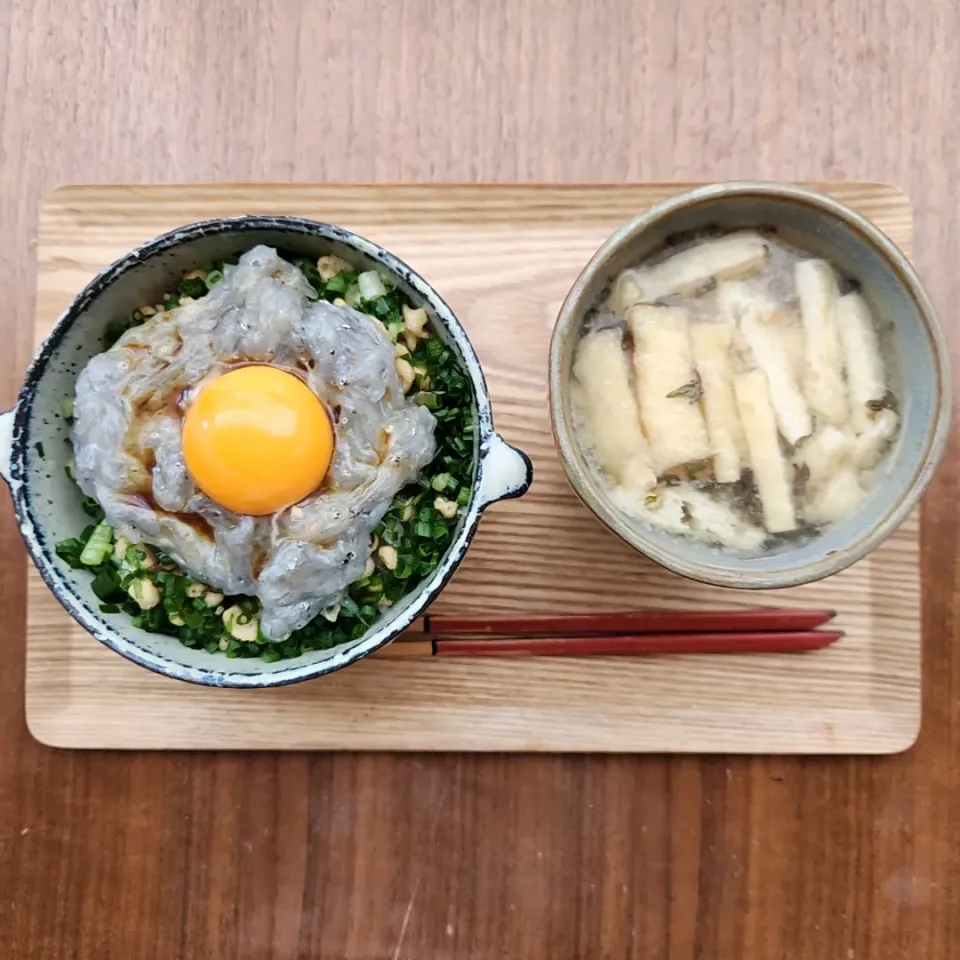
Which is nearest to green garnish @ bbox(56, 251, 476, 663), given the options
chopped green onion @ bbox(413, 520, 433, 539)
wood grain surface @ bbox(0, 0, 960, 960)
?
chopped green onion @ bbox(413, 520, 433, 539)

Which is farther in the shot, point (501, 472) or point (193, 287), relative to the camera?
point (193, 287)

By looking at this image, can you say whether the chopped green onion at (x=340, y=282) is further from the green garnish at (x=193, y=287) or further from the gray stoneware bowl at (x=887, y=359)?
the gray stoneware bowl at (x=887, y=359)

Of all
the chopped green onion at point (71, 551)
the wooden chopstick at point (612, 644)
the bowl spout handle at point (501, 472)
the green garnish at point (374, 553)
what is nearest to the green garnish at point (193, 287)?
the green garnish at point (374, 553)

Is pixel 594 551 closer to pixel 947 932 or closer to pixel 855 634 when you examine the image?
pixel 855 634

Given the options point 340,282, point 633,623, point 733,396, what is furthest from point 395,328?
point 633,623

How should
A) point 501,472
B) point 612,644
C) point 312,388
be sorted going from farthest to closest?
point 612,644
point 312,388
point 501,472

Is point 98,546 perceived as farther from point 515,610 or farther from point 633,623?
point 633,623
